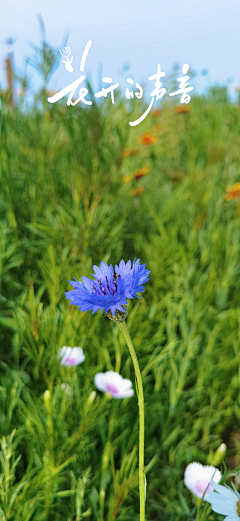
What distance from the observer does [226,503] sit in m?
0.60

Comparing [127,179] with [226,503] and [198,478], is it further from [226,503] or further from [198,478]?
[226,503]

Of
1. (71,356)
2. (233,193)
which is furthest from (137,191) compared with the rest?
(71,356)

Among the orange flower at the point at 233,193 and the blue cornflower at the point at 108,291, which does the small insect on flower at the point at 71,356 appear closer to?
the blue cornflower at the point at 108,291

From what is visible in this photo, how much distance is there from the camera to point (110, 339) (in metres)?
1.19

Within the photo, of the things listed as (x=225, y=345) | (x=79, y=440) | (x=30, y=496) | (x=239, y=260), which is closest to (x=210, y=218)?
(x=239, y=260)

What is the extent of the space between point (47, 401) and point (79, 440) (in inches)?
5.0

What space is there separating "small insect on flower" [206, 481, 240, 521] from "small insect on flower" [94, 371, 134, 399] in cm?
41

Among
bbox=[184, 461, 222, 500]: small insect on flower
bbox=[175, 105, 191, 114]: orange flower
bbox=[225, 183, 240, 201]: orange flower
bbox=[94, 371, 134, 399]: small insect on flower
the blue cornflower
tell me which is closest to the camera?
the blue cornflower

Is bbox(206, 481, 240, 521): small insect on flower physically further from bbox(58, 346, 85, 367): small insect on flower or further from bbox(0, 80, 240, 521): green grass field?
bbox(58, 346, 85, 367): small insect on flower

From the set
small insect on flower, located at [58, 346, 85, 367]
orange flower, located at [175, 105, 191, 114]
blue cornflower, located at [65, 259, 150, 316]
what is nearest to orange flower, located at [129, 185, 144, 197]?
small insect on flower, located at [58, 346, 85, 367]

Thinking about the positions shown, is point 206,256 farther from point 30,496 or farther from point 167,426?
point 30,496

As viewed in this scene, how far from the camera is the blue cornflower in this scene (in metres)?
0.53

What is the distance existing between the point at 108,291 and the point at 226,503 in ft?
1.09

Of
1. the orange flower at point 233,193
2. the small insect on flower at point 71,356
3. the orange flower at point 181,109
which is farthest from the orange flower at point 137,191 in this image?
the orange flower at point 181,109
